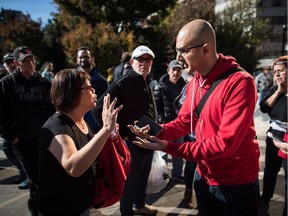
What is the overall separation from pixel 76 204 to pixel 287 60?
265 centimetres

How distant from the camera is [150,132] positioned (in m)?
2.44

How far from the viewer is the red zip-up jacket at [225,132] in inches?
74.7

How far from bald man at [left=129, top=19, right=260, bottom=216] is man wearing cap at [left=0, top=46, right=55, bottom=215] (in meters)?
1.82

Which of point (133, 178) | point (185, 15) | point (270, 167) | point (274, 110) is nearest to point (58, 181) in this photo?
point (133, 178)

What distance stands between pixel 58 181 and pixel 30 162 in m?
1.64

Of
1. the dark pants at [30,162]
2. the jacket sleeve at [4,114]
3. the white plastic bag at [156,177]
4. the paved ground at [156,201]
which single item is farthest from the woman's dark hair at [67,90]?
the paved ground at [156,201]

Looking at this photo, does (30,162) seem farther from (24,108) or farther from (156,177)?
(156,177)

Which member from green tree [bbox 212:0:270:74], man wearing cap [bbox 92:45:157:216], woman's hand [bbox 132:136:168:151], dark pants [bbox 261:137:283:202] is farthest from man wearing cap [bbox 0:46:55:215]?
green tree [bbox 212:0:270:74]

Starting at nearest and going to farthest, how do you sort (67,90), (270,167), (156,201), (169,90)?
(67,90) → (270,167) → (156,201) → (169,90)

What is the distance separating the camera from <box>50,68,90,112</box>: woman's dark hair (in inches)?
83.0

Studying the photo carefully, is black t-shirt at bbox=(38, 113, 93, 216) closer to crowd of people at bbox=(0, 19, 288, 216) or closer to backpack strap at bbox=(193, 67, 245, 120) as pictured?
crowd of people at bbox=(0, 19, 288, 216)

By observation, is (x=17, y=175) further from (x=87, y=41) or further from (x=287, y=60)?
(x=87, y=41)

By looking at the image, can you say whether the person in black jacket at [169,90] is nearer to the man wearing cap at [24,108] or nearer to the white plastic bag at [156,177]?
the white plastic bag at [156,177]

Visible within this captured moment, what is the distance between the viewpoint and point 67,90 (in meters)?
2.11
